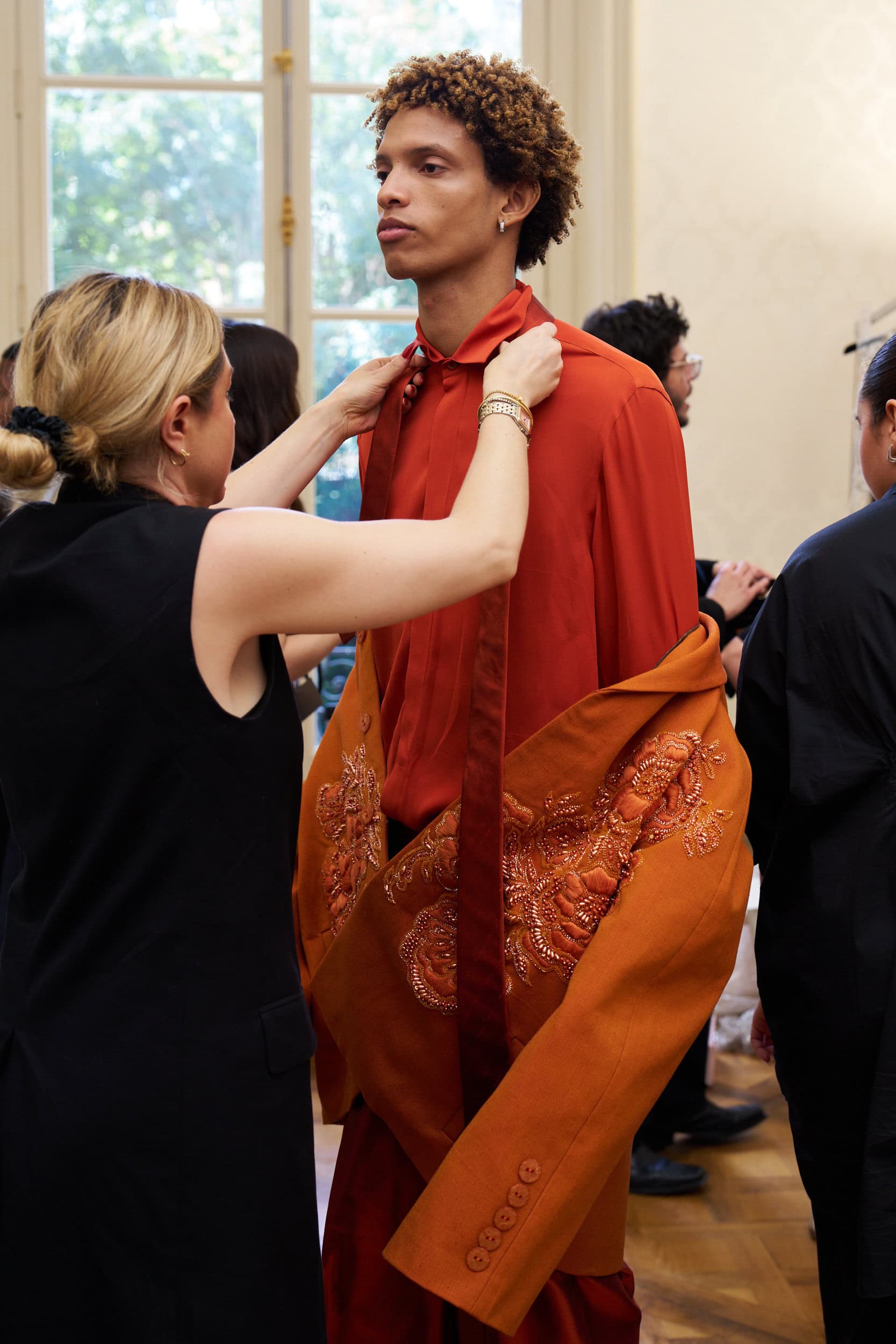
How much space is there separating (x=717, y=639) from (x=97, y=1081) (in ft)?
2.66

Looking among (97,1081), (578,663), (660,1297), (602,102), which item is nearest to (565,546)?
(578,663)

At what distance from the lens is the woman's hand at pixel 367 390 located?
5.27 ft

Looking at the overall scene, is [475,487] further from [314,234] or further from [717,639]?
[314,234]

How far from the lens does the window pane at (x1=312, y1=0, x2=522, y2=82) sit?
398 cm

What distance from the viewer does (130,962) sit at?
108 centimetres

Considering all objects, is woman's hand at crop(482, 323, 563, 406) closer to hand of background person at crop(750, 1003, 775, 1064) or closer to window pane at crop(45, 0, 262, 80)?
hand of background person at crop(750, 1003, 775, 1064)

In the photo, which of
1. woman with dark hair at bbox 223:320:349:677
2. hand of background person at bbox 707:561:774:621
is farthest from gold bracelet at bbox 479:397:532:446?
hand of background person at bbox 707:561:774:621

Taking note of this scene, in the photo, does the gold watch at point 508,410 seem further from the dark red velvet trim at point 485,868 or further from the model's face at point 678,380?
the model's face at point 678,380

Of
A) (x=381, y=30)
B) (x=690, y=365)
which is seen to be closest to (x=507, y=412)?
(x=690, y=365)

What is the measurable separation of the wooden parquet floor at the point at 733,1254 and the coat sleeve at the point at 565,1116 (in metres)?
0.99

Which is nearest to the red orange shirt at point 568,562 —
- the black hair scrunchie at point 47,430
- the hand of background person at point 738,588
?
the black hair scrunchie at point 47,430

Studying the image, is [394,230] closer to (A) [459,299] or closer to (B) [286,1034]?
(A) [459,299]

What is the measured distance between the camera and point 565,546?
1.44 m

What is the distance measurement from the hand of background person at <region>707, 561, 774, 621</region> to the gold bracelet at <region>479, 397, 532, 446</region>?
1175mm
